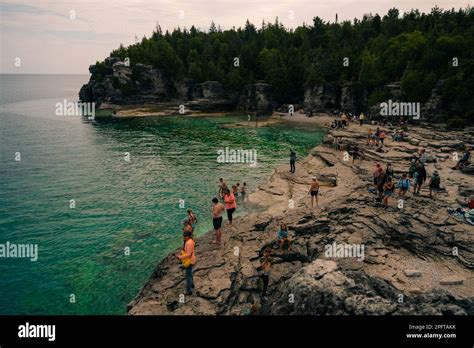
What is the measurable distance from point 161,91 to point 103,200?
90.2 meters

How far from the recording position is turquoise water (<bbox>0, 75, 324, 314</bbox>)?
16312 mm

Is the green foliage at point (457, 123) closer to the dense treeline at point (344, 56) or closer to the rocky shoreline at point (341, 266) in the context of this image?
the dense treeline at point (344, 56)

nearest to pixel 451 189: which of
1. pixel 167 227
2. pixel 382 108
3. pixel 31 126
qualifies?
pixel 167 227

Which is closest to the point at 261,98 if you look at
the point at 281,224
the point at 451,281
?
the point at 281,224

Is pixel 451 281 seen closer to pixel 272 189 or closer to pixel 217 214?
pixel 217 214

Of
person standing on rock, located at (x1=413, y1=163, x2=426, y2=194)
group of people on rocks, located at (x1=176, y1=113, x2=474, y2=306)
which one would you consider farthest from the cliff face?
person standing on rock, located at (x1=413, y1=163, x2=426, y2=194)

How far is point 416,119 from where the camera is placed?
6209 centimetres

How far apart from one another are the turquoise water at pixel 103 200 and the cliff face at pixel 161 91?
116 feet

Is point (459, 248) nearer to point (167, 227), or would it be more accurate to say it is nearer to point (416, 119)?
point (167, 227)

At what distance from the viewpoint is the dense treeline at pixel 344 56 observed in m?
63.1

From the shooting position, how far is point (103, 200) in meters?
28.7

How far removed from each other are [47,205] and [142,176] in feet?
35.2

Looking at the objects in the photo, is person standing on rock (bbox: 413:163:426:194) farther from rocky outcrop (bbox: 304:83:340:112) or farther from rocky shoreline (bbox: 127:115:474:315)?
rocky outcrop (bbox: 304:83:340:112)

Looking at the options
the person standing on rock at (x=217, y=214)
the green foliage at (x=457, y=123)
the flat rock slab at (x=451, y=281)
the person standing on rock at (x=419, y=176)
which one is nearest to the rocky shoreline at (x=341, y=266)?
the flat rock slab at (x=451, y=281)
